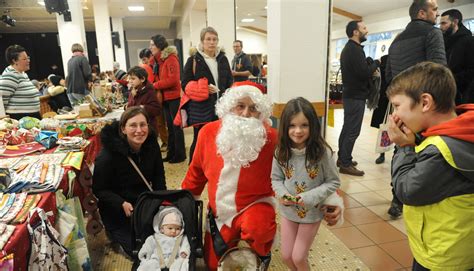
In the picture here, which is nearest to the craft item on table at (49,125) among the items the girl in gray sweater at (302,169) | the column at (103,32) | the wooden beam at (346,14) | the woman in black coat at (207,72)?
the woman in black coat at (207,72)

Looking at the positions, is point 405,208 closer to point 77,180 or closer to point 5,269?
point 5,269

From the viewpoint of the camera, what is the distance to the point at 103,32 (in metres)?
10.2

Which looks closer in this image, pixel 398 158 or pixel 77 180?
pixel 398 158

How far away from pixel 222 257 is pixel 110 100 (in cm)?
341

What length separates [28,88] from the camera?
3.54 m

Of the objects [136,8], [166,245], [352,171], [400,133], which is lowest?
[352,171]

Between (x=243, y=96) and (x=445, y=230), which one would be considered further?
(x=243, y=96)

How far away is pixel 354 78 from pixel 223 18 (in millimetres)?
3453

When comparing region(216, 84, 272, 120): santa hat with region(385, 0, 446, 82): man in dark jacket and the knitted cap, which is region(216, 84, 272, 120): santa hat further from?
region(385, 0, 446, 82): man in dark jacket

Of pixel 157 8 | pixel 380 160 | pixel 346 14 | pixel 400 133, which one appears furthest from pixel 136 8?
pixel 400 133

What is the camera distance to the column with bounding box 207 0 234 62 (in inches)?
242

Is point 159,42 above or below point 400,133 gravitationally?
above

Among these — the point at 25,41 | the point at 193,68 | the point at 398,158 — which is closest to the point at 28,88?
the point at 193,68

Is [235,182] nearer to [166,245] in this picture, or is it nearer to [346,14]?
[166,245]
